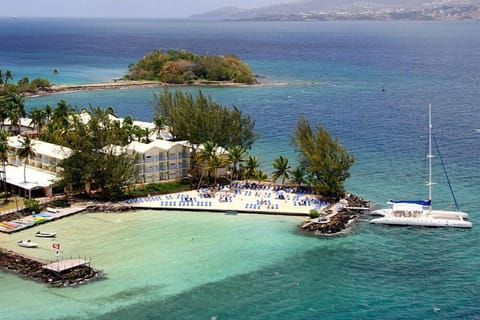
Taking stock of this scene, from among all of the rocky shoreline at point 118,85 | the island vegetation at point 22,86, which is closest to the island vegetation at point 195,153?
the island vegetation at point 22,86

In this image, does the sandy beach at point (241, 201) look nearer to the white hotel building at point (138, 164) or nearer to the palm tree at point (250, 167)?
the palm tree at point (250, 167)

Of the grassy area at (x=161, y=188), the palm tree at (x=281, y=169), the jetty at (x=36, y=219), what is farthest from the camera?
the palm tree at (x=281, y=169)

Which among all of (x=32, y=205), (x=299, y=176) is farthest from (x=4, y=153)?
(x=299, y=176)

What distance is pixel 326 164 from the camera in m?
64.9

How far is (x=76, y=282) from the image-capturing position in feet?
155

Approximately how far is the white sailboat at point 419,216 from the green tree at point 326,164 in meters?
5.25

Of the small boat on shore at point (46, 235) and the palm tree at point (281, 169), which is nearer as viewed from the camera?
the small boat on shore at point (46, 235)

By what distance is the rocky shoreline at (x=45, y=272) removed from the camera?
1864 inches

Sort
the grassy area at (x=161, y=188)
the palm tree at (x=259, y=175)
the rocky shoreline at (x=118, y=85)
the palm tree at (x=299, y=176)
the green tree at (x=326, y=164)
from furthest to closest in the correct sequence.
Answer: the rocky shoreline at (x=118, y=85)
the palm tree at (x=259, y=175)
the palm tree at (x=299, y=176)
the grassy area at (x=161, y=188)
the green tree at (x=326, y=164)

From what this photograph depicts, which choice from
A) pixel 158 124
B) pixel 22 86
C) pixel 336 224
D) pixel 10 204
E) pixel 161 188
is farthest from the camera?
pixel 22 86

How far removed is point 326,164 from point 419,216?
1020cm

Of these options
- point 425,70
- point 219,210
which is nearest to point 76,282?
point 219,210

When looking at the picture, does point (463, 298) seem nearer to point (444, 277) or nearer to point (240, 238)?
point (444, 277)

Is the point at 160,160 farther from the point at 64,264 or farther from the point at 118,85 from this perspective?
the point at 118,85
